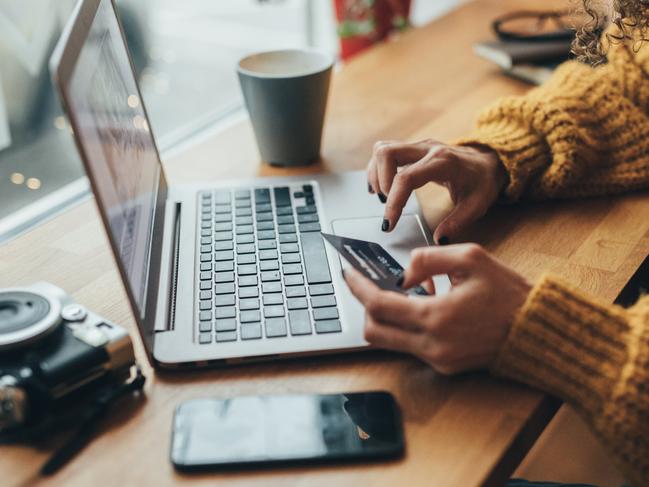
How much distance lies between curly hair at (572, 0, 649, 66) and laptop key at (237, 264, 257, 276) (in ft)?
1.58

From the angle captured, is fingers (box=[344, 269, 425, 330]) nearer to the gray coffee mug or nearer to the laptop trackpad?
the laptop trackpad

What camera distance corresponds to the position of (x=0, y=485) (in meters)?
0.53

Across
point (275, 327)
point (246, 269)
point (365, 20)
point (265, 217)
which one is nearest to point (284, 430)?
point (275, 327)

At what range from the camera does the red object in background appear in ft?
5.00

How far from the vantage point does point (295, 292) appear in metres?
0.69

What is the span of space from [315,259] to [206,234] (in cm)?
14

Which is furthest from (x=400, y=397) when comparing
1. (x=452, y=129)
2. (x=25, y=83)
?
(x=25, y=83)

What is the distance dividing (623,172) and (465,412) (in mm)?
471

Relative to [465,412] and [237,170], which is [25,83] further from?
[465,412]

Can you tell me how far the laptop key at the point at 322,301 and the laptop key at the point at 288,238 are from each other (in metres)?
0.12

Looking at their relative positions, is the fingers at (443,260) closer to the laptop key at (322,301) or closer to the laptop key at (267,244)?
the laptop key at (322,301)

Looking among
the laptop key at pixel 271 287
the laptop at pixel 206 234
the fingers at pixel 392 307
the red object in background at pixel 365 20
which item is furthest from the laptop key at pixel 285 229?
the red object in background at pixel 365 20

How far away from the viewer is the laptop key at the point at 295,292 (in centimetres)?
69

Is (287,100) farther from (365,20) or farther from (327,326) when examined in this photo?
(365,20)
